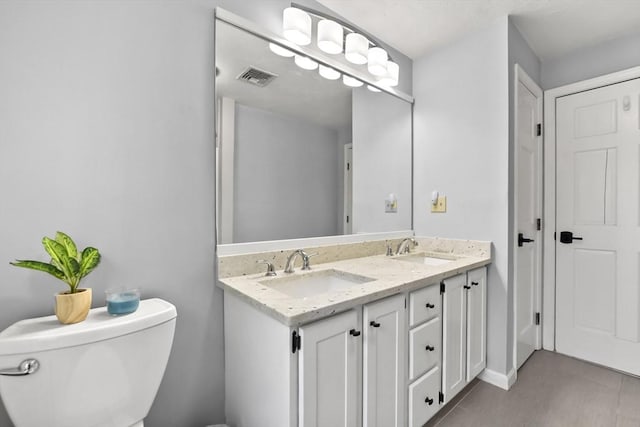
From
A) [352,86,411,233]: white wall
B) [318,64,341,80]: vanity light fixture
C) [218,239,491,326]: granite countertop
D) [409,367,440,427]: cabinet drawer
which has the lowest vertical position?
[409,367,440,427]: cabinet drawer

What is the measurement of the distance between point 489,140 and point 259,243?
63.9 inches

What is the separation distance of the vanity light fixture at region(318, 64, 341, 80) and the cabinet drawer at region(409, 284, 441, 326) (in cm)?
131

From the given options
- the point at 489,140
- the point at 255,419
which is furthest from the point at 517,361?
the point at 255,419

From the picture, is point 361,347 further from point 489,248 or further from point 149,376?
point 489,248

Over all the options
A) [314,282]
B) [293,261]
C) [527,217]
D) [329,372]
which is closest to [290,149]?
[293,261]

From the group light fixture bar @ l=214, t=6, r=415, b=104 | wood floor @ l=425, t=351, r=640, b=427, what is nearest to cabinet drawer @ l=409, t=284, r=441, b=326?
wood floor @ l=425, t=351, r=640, b=427

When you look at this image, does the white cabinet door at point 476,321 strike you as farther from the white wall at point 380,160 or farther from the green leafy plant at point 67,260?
the green leafy plant at point 67,260

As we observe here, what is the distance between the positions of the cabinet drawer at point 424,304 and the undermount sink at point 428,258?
0.52m

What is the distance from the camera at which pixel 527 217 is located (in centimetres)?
220

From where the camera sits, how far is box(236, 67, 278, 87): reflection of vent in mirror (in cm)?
144

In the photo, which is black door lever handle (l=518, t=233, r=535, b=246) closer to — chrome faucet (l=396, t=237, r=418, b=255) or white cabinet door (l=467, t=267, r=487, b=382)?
white cabinet door (l=467, t=267, r=487, b=382)

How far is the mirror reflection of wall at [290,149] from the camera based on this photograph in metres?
1.39

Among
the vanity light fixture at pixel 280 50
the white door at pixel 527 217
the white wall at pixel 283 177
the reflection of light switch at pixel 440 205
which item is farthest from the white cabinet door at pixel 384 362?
the vanity light fixture at pixel 280 50

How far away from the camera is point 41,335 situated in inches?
31.8
